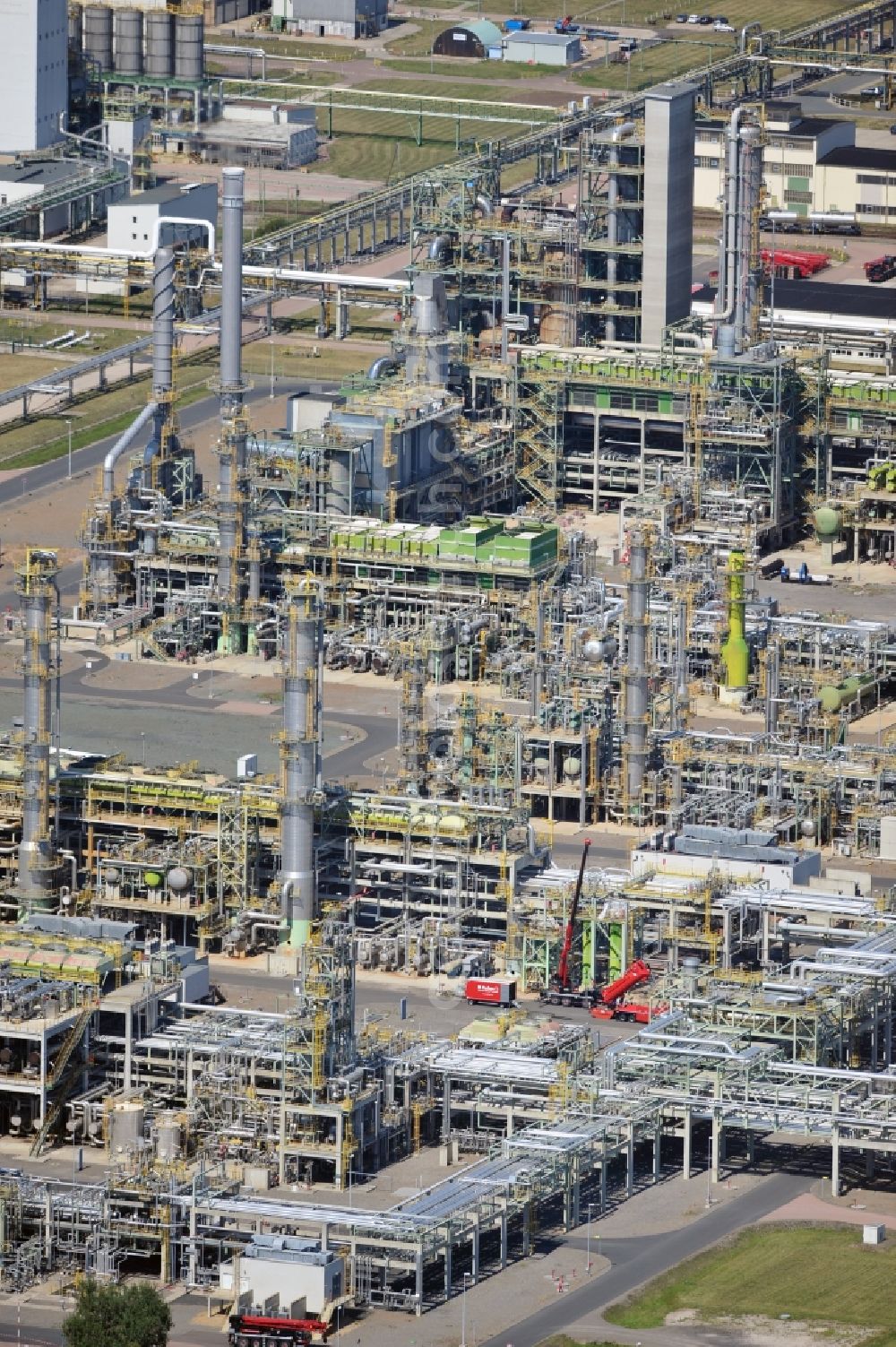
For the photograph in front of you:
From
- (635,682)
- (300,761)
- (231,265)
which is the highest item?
(231,265)

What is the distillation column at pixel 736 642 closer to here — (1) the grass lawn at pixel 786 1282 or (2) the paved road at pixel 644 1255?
(2) the paved road at pixel 644 1255

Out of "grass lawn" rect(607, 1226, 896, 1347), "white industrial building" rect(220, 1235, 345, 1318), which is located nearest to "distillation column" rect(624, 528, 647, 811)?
"grass lawn" rect(607, 1226, 896, 1347)

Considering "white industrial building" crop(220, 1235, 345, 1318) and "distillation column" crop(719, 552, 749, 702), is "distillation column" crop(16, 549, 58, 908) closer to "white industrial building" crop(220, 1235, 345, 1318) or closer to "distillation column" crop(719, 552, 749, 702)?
"white industrial building" crop(220, 1235, 345, 1318)

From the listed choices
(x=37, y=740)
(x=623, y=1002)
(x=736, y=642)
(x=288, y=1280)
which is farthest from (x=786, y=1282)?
(x=736, y=642)

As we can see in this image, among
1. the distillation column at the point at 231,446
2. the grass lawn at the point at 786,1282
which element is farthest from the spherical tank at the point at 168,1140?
the distillation column at the point at 231,446

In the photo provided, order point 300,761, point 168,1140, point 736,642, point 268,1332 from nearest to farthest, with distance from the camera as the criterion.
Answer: point 268,1332
point 168,1140
point 300,761
point 736,642

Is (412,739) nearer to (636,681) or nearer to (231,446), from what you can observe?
(636,681)
